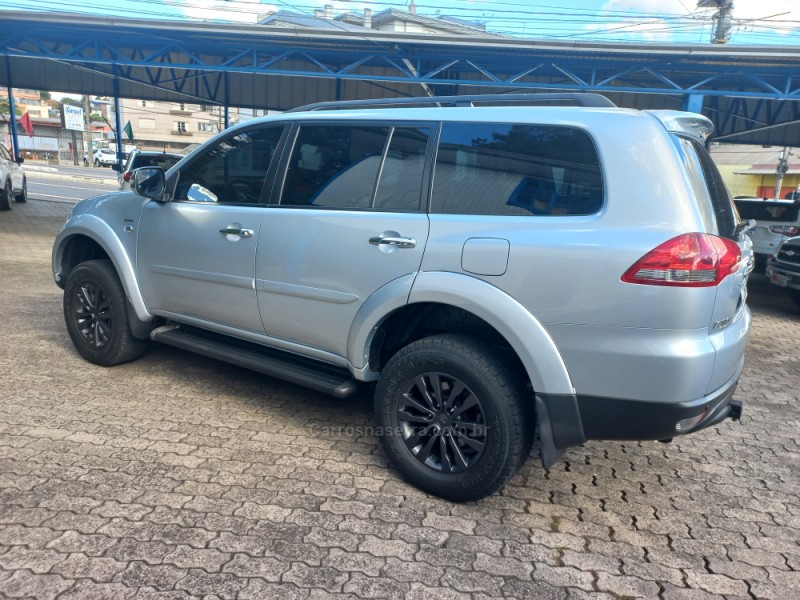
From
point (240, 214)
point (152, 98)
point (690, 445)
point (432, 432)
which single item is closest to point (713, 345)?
point (432, 432)

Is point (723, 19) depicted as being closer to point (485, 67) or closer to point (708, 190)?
point (485, 67)

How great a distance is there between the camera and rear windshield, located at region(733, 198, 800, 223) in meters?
9.39

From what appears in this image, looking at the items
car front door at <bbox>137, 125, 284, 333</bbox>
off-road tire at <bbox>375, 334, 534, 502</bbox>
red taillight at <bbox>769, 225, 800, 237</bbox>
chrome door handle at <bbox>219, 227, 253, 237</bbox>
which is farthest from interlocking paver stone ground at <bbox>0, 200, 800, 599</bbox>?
red taillight at <bbox>769, 225, 800, 237</bbox>

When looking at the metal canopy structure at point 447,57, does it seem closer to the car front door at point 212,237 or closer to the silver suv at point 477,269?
the car front door at point 212,237

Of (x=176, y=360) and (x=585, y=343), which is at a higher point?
(x=585, y=343)

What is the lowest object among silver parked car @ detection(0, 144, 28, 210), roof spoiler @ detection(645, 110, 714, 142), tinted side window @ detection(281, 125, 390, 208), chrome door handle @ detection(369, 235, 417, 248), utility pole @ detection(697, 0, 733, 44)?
silver parked car @ detection(0, 144, 28, 210)

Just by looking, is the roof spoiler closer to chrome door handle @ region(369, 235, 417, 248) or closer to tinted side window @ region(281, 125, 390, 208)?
chrome door handle @ region(369, 235, 417, 248)

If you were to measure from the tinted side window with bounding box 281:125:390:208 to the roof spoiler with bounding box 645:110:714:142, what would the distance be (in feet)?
4.38

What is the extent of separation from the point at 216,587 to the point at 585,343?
5.71 ft

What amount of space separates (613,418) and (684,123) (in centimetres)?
139

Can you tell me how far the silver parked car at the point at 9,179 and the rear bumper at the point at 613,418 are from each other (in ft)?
54.1

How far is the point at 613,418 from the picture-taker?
2.51 m

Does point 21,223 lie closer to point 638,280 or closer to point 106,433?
point 106,433

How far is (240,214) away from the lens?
3.56m
